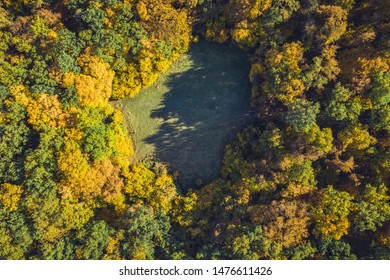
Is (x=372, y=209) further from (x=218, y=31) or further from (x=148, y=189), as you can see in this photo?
(x=218, y=31)

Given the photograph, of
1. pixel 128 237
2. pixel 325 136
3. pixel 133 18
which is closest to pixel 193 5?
pixel 133 18

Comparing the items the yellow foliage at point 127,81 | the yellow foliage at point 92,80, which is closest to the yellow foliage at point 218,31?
the yellow foliage at point 127,81

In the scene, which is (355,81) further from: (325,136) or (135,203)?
(135,203)

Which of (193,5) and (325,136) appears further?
(193,5)

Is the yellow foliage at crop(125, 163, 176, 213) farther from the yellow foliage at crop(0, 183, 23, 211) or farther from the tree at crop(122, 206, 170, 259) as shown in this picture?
the yellow foliage at crop(0, 183, 23, 211)

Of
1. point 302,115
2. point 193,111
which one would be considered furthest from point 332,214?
point 193,111

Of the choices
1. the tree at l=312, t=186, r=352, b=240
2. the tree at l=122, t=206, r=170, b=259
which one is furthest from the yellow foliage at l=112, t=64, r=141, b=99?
the tree at l=312, t=186, r=352, b=240
